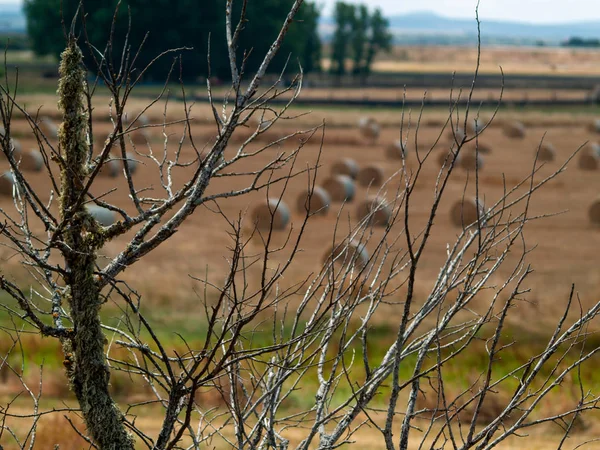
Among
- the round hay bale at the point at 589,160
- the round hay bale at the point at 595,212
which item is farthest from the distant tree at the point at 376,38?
the round hay bale at the point at 595,212

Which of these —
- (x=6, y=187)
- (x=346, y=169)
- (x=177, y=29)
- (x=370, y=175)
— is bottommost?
(x=346, y=169)

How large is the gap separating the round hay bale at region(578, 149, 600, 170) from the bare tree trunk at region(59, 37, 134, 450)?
4205cm

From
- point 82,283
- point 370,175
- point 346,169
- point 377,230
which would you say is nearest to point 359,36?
point 346,169

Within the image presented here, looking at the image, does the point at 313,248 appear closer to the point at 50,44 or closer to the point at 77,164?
the point at 77,164

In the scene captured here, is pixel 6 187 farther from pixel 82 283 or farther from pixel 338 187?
pixel 82 283

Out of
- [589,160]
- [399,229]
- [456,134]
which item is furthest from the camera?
[589,160]

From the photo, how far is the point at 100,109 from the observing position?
6000 cm

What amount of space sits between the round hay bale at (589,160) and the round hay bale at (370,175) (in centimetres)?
1070

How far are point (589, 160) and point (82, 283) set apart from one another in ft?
139

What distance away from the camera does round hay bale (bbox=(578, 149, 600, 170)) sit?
1746 inches

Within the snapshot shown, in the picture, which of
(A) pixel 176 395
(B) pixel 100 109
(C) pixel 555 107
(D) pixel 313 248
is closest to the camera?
(A) pixel 176 395

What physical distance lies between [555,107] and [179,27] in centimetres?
3100

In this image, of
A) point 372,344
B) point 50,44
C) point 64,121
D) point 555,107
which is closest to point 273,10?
point 50,44

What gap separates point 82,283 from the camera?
16.1 ft
